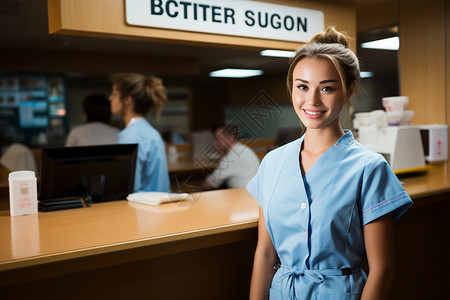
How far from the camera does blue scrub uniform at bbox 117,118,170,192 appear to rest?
2.90 meters

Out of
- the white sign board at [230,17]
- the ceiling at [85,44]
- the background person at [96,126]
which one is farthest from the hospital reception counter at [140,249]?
the background person at [96,126]

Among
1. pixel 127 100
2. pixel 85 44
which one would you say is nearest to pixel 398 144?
pixel 127 100

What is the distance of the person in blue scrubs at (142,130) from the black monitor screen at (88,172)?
1.33 ft

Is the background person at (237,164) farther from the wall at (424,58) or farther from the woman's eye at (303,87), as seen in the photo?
the woman's eye at (303,87)

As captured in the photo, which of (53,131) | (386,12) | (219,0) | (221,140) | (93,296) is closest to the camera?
(93,296)

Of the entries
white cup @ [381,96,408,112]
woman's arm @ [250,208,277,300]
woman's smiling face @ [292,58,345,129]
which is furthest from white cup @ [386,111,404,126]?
woman's arm @ [250,208,277,300]

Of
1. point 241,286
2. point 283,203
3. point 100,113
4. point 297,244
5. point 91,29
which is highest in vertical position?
point 91,29

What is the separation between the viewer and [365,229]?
53.1 inches

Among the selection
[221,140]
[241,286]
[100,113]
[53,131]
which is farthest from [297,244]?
[53,131]

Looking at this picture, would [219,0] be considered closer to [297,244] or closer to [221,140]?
[297,244]

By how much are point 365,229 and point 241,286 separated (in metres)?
0.79

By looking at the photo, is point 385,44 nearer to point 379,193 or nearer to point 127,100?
point 127,100

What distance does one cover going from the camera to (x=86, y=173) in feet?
7.49

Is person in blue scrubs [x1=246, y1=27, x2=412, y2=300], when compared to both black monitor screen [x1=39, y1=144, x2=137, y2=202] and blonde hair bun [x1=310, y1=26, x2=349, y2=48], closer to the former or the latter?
blonde hair bun [x1=310, y1=26, x2=349, y2=48]
